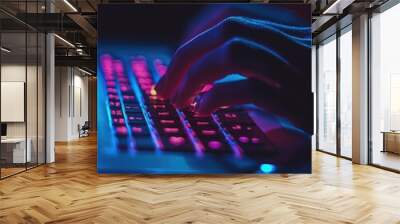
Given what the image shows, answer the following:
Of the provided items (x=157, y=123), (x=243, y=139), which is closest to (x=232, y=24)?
(x=243, y=139)

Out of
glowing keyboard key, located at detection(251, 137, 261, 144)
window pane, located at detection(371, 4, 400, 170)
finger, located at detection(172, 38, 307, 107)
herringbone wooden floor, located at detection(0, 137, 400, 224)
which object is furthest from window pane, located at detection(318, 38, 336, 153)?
glowing keyboard key, located at detection(251, 137, 261, 144)

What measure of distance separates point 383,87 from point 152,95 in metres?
4.96

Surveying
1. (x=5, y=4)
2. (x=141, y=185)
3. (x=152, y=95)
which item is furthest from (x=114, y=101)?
(x=5, y=4)

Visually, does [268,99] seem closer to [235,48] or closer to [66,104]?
[235,48]

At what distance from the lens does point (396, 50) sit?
7.30 m

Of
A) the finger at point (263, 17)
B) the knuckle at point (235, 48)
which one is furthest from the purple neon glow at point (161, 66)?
the knuckle at point (235, 48)

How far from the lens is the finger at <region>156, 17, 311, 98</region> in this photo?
659cm

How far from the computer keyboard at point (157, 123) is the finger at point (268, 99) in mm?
235

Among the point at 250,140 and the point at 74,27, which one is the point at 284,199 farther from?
the point at 74,27

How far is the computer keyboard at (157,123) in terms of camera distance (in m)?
6.59

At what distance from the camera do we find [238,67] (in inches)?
259

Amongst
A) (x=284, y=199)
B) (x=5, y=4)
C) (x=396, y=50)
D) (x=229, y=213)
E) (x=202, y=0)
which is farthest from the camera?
(x=202, y=0)

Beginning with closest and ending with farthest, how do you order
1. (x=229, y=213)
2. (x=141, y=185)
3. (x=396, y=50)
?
(x=229, y=213), (x=141, y=185), (x=396, y=50)

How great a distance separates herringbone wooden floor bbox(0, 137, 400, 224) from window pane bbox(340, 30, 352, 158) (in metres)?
2.06
